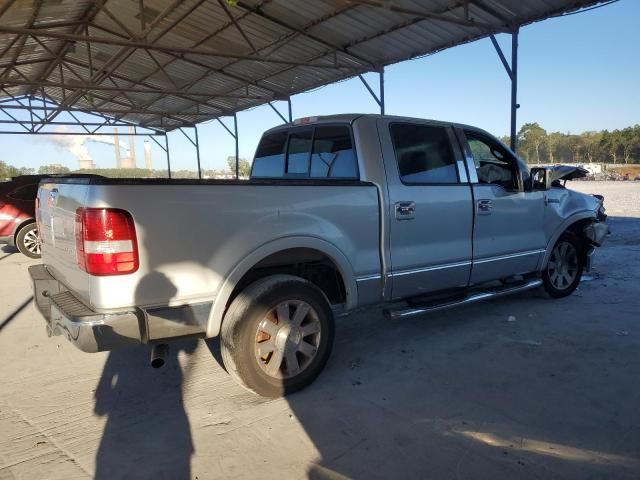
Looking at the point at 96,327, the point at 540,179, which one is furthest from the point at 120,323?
the point at 540,179

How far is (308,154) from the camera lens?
4.29 m

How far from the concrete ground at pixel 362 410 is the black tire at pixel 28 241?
4.83 m

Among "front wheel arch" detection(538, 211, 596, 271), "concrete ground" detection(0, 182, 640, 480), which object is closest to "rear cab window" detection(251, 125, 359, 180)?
"concrete ground" detection(0, 182, 640, 480)

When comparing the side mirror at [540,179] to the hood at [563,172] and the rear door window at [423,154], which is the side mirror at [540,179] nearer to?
the hood at [563,172]

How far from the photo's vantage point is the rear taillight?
2.53 metres

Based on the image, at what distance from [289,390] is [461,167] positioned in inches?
100

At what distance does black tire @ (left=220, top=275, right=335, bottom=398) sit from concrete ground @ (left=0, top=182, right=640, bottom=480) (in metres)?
0.15

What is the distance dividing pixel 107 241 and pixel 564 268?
5.16 m

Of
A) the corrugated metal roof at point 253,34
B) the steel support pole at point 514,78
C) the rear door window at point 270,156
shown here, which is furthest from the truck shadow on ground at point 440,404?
the corrugated metal roof at point 253,34

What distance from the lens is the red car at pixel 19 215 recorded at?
8.74 m

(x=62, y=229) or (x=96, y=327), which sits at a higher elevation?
(x=62, y=229)

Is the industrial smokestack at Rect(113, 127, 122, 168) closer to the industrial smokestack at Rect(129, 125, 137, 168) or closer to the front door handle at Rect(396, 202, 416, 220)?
the industrial smokestack at Rect(129, 125, 137, 168)

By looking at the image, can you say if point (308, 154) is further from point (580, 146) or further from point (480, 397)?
point (580, 146)

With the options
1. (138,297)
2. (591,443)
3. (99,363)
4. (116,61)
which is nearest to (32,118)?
(116,61)
